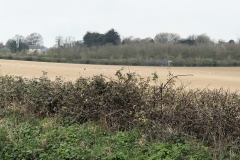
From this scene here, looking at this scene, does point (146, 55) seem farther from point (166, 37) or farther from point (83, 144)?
point (83, 144)

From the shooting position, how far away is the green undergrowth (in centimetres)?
487

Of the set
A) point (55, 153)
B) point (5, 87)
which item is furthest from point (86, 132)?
point (5, 87)

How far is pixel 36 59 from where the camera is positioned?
6006cm

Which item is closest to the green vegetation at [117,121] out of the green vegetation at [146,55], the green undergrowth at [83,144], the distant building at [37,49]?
the green undergrowth at [83,144]

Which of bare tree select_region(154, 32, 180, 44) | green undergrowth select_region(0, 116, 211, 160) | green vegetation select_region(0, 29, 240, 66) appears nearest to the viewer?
green undergrowth select_region(0, 116, 211, 160)

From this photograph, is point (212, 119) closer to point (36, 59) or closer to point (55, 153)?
point (55, 153)

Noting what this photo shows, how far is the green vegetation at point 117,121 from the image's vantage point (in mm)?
5043

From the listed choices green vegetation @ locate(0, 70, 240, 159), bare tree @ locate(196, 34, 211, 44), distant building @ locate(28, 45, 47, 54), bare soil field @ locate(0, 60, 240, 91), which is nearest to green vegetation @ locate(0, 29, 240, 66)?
distant building @ locate(28, 45, 47, 54)

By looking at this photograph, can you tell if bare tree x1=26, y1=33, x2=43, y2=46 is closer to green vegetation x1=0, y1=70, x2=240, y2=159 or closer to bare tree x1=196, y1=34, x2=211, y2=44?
bare tree x1=196, y1=34, x2=211, y2=44

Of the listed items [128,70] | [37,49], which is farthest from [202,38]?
[128,70]

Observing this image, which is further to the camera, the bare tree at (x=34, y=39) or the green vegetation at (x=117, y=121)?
the bare tree at (x=34, y=39)

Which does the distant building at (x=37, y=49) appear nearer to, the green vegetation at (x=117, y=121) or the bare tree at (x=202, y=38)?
the bare tree at (x=202, y=38)

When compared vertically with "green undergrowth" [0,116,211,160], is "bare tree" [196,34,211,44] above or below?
above

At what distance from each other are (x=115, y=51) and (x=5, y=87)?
172ft
